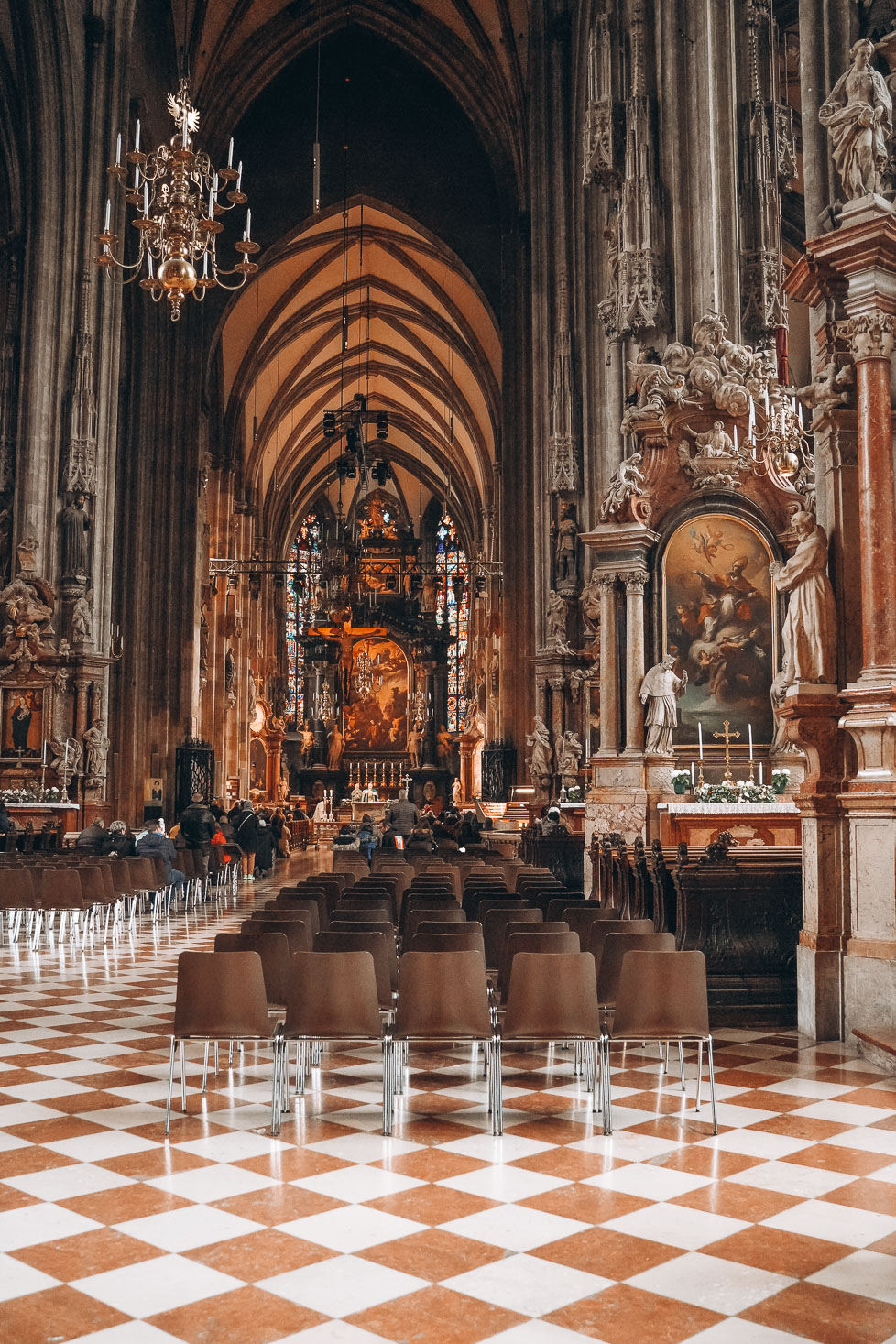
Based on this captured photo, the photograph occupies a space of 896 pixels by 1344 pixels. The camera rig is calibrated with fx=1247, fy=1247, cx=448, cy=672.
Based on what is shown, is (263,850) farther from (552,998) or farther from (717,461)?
(552,998)

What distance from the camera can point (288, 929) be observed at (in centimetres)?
700

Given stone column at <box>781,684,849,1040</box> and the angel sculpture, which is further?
the angel sculpture

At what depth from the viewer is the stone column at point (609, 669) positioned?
15078 mm

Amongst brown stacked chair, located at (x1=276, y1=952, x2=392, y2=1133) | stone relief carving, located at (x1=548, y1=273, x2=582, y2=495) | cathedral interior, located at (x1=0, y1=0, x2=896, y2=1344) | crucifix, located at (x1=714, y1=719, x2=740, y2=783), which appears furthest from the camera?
stone relief carving, located at (x1=548, y1=273, x2=582, y2=495)

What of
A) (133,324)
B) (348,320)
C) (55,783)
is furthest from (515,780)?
(348,320)

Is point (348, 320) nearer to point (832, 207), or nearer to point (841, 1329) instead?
point (832, 207)

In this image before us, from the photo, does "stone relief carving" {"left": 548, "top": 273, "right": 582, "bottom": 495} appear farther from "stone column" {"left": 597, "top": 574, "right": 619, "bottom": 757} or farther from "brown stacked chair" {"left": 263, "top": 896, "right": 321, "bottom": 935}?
"brown stacked chair" {"left": 263, "top": 896, "right": 321, "bottom": 935}

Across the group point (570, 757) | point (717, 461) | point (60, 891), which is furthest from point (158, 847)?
point (717, 461)

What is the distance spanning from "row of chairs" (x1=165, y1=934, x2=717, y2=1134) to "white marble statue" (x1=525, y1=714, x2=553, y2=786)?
16.0 m

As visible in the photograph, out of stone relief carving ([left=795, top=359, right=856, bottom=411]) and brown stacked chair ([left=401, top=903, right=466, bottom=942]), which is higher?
stone relief carving ([left=795, top=359, right=856, bottom=411])

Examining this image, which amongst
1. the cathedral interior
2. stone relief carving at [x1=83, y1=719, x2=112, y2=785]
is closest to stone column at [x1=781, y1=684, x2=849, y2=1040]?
the cathedral interior

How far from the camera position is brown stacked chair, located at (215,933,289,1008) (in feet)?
21.1

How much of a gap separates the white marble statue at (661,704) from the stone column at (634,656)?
0.15 m

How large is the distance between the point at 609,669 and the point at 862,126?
821cm
